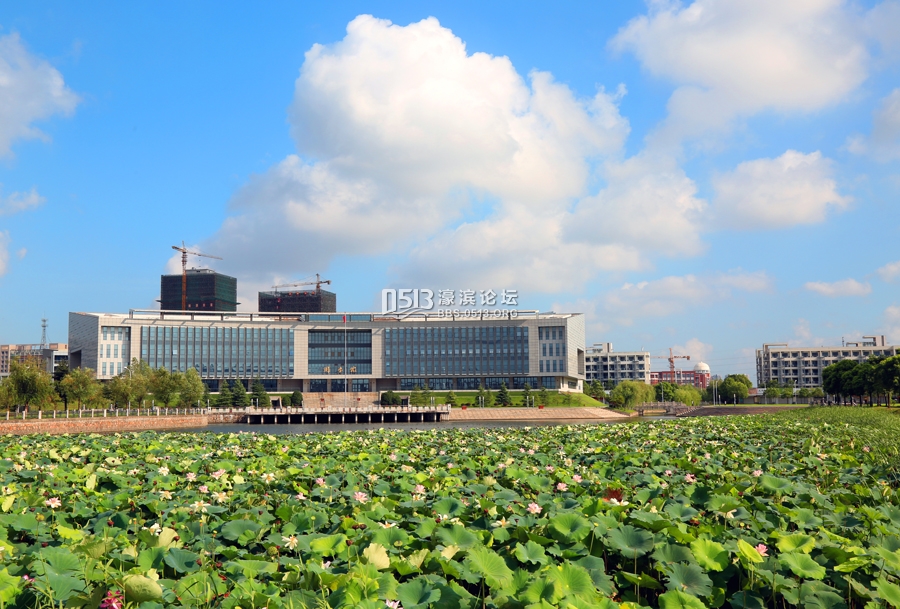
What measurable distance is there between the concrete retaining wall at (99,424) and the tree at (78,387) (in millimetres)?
5133

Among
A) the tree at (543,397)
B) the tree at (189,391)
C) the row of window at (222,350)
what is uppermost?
the row of window at (222,350)

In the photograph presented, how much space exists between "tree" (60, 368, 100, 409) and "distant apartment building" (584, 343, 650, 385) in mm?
130887

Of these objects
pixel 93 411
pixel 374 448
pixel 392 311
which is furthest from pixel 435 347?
pixel 374 448

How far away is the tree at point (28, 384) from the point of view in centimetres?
5712

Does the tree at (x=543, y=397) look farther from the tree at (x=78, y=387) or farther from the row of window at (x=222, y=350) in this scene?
the tree at (x=78, y=387)

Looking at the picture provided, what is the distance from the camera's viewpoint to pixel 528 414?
86062mm

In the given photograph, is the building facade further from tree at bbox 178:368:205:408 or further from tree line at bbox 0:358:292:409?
tree at bbox 178:368:205:408

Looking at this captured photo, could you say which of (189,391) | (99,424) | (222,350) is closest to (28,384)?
(99,424)

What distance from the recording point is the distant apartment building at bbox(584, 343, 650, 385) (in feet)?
578

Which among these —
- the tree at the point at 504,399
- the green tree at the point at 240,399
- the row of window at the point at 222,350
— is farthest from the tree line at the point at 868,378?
the row of window at the point at 222,350

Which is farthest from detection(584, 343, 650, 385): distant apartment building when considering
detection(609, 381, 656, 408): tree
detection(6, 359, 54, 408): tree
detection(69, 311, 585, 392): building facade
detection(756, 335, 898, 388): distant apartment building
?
detection(6, 359, 54, 408): tree

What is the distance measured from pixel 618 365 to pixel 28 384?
144273 millimetres

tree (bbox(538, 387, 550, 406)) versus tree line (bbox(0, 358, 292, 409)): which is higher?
tree line (bbox(0, 358, 292, 409))

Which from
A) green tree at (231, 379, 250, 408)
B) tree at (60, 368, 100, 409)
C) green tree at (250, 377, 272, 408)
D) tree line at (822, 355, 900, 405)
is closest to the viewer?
tree at (60, 368, 100, 409)
